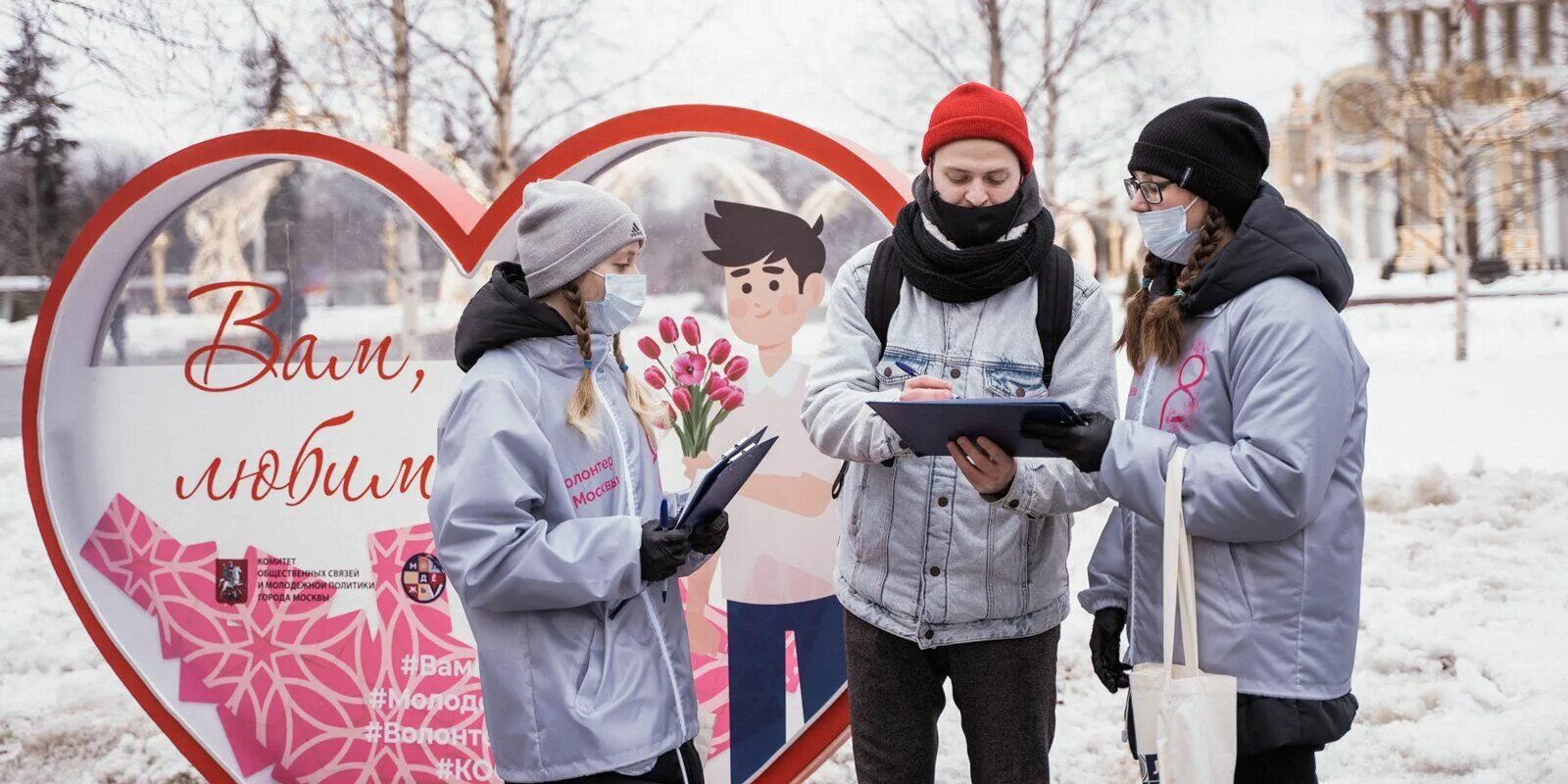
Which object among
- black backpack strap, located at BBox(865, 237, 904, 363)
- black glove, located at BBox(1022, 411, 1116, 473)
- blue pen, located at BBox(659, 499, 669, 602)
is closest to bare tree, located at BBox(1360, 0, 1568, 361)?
black backpack strap, located at BBox(865, 237, 904, 363)

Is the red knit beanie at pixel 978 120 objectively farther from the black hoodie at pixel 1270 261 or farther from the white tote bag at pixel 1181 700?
the white tote bag at pixel 1181 700

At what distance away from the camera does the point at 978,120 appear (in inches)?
87.4

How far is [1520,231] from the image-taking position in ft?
68.8

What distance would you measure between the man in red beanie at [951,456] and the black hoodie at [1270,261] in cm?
31

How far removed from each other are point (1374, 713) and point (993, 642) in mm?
2481

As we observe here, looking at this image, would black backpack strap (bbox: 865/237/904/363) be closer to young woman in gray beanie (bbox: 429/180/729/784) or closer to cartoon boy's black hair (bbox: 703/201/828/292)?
young woman in gray beanie (bbox: 429/180/729/784)

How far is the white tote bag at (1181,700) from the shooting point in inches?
70.8

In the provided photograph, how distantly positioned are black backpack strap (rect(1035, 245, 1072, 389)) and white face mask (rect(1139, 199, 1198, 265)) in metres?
0.20

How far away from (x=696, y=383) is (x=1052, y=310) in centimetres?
129

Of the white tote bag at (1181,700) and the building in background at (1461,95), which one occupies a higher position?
the building in background at (1461,95)

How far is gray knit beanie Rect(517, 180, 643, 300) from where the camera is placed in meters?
2.16

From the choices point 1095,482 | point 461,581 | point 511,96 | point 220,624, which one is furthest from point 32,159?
point 1095,482

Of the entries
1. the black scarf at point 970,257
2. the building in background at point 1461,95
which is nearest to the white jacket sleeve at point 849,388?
the black scarf at point 970,257

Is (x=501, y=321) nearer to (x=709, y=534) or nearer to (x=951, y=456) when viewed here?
(x=709, y=534)
